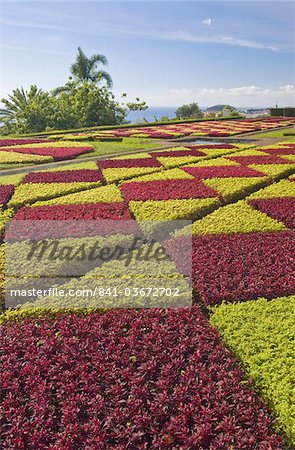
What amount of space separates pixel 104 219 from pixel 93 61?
4211cm

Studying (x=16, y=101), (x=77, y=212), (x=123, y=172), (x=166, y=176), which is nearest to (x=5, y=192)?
(x=77, y=212)

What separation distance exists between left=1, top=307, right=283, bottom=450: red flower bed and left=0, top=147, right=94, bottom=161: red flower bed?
1365 cm

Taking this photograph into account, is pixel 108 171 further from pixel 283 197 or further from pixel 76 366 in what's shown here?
pixel 76 366

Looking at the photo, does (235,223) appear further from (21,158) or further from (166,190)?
(21,158)

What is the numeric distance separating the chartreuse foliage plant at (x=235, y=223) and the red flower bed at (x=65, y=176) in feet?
16.4

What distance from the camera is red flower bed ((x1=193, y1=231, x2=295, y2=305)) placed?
17.8ft

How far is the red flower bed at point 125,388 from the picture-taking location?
328cm

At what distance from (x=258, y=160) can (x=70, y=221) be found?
30.7ft

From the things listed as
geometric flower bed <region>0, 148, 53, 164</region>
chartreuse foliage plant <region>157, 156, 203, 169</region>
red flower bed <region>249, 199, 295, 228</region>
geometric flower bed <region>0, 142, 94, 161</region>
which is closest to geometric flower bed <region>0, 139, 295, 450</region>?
red flower bed <region>249, 199, 295, 228</region>

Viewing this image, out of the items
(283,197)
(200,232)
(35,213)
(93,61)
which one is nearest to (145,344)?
(200,232)

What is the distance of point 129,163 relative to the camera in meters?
15.1

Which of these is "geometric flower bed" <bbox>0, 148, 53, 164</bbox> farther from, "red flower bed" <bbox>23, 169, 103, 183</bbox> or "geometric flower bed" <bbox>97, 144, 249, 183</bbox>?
"red flower bed" <bbox>23, 169, 103, 183</bbox>

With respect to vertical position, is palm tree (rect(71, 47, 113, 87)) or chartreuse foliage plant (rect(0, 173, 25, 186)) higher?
palm tree (rect(71, 47, 113, 87))

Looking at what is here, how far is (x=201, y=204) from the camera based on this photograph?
920cm
